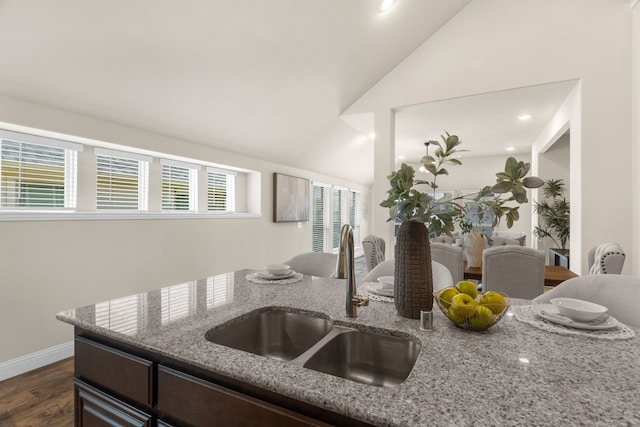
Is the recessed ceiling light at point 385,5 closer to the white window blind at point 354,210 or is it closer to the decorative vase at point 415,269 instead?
the decorative vase at point 415,269

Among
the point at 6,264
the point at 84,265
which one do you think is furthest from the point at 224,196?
the point at 6,264

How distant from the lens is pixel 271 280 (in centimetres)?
173

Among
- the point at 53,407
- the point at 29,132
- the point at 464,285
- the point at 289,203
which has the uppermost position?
the point at 29,132

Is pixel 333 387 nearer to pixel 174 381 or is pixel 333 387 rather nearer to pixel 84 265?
pixel 174 381

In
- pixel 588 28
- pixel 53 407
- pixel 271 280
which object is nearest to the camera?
pixel 271 280

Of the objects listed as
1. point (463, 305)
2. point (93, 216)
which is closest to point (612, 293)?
point (463, 305)

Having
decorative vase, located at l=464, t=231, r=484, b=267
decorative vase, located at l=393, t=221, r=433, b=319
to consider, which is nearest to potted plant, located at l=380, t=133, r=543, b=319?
decorative vase, located at l=393, t=221, r=433, b=319

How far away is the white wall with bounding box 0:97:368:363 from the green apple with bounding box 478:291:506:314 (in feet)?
10.1

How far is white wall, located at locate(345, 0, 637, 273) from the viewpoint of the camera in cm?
294

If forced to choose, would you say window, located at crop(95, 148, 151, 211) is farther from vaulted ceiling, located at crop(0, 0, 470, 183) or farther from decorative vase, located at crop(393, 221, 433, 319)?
decorative vase, located at crop(393, 221, 433, 319)

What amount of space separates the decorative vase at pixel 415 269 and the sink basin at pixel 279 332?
0.30 metres

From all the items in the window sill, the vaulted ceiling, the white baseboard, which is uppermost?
the vaulted ceiling

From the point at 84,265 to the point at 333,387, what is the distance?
2.92m

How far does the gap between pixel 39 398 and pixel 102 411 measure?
1.66m
